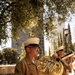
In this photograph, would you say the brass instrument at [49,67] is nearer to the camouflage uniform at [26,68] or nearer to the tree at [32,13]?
the camouflage uniform at [26,68]

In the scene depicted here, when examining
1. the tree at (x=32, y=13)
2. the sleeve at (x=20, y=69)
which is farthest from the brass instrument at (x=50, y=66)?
the tree at (x=32, y=13)

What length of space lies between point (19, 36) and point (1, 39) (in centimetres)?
128

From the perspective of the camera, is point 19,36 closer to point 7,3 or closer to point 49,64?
point 7,3

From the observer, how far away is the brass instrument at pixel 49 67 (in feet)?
10.1

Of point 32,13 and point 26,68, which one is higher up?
point 32,13

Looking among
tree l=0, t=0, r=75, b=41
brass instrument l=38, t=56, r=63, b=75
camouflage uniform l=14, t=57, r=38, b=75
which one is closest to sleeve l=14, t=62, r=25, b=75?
camouflage uniform l=14, t=57, r=38, b=75

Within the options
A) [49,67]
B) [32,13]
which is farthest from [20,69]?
[32,13]

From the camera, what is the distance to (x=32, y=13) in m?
11.4

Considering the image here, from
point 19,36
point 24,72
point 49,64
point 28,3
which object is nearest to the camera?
point 24,72

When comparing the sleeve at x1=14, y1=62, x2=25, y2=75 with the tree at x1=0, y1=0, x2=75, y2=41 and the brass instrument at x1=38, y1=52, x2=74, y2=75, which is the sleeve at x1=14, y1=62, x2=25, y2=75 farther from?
the tree at x1=0, y1=0, x2=75, y2=41

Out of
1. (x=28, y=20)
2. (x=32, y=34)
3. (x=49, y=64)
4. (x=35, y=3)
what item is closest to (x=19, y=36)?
(x=32, y=34)

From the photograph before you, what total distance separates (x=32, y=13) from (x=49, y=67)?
27.4 feet

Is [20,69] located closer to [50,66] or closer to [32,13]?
[50,66]

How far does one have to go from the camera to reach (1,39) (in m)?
11.8
